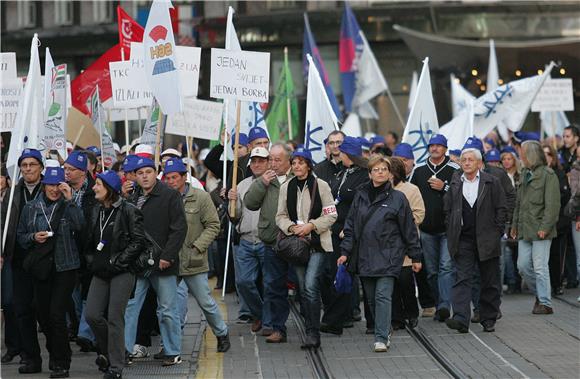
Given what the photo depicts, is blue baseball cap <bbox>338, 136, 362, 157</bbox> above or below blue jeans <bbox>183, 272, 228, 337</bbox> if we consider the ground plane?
above

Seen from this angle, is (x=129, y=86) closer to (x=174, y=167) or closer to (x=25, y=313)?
(x=174, y=167)

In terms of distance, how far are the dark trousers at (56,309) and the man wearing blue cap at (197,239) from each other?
120 cm

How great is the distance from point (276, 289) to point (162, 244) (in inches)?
76.4

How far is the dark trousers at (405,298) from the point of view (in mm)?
13625

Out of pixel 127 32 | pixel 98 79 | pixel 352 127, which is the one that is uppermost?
pixel 127 32

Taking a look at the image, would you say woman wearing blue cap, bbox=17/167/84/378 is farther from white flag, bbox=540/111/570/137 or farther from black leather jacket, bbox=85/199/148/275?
white flag, bbox=540/111/570/137

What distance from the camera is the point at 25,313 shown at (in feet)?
38.5

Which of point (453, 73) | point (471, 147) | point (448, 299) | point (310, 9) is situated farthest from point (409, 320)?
point (310, 9)

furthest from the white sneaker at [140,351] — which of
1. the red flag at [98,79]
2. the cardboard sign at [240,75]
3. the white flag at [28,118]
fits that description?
the red flag at [98,79]

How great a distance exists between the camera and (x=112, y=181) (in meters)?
11.1

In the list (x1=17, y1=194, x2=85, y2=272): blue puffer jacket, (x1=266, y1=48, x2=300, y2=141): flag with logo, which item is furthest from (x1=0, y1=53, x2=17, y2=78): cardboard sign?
(x1=266, y1=48, x2=300, y2=141): flag with logo

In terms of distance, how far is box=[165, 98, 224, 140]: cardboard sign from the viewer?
16.7 m

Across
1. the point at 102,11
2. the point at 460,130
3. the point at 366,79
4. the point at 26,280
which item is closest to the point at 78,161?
the point at 26,280

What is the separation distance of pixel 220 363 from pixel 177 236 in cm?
134
